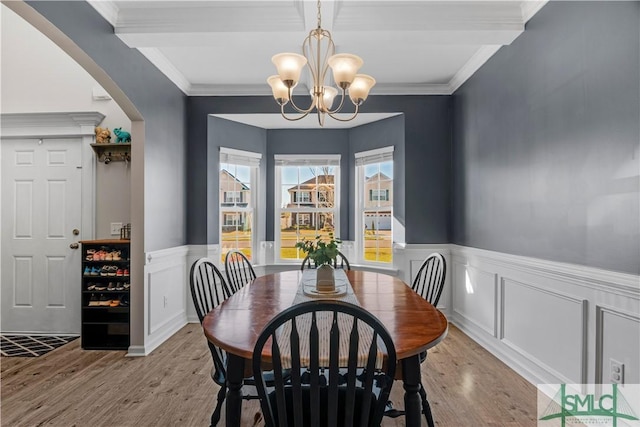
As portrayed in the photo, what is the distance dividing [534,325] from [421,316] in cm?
132

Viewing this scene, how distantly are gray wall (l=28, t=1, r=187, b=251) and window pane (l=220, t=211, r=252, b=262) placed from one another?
51cm

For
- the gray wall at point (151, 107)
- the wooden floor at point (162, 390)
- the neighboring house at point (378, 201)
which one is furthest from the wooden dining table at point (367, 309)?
the neighboring house at point (378, 201)

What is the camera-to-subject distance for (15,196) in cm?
355

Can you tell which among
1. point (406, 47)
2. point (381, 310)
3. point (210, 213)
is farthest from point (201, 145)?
point (381, 310)

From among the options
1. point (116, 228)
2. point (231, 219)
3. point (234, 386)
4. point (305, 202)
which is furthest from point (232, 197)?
point (234, 386)

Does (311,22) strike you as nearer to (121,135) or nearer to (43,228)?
(121,135)

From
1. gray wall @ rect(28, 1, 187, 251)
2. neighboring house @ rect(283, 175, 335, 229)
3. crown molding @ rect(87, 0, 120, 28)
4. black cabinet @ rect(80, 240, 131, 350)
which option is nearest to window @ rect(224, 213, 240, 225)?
gray wall @ rect(28, 1, 187, 251)

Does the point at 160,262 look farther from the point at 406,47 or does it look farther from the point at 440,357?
the point at 406,47

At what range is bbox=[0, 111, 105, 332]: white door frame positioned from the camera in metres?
3.48

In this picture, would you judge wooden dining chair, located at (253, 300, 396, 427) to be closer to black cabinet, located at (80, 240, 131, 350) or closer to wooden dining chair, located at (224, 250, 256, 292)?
wooden dining chair, located at (224, 250, 256, 292)

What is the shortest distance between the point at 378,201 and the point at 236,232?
1.82m

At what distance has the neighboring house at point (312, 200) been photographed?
4.77 metres

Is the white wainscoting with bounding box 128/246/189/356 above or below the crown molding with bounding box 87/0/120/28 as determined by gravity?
below

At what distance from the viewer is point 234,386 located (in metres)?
1.38
